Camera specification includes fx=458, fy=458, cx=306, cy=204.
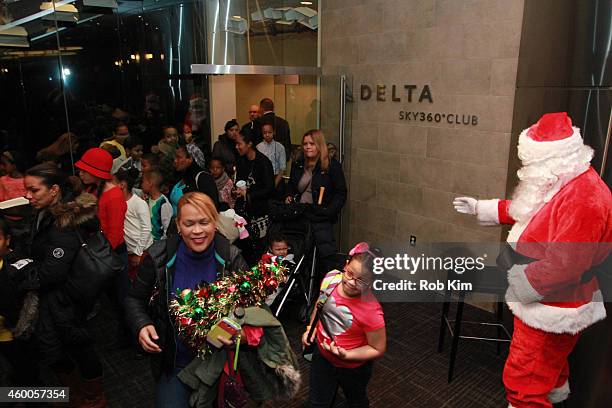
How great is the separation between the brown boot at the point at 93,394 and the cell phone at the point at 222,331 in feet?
5.09

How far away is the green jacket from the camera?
205 cm

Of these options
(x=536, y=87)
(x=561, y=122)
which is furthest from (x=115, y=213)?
(x=536, y=87)

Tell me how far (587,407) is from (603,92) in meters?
2.11

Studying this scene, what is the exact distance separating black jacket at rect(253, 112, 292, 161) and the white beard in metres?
3.44

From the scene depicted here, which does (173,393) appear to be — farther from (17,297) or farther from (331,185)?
(331,185)

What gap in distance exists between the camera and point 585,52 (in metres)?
3.27

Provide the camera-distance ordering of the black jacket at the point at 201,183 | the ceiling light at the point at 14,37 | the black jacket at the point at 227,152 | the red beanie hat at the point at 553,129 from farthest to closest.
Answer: the black jacket at the point at 227,152 < the ceiling light at the point at 14,37 < the black jacket at the point at 201,183 < the red beanie hat at the point at 553,129

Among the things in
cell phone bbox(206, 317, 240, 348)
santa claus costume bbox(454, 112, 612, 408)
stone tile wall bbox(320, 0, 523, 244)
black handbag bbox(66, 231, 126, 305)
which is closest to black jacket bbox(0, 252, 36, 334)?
black handbag bbox(66, 231, 126, 305)

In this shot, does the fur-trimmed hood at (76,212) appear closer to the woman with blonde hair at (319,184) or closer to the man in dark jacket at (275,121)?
the woman with blonde hair at (319,184)

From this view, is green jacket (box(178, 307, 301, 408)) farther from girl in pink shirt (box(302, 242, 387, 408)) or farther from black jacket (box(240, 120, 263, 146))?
black jacket (box(240, 120, 263, 146))

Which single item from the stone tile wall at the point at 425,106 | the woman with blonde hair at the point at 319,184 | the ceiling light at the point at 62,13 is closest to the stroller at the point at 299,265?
the woman with blonde hair at the point at 319,184

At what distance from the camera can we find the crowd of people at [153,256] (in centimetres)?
216

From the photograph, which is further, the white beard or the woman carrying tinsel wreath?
the white beard

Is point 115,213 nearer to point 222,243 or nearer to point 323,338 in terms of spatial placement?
point 222,243
